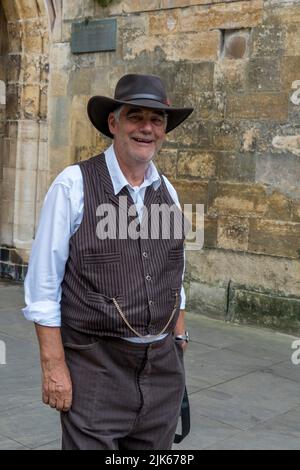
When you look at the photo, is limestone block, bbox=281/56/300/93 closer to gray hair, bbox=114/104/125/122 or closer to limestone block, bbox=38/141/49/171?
limestone block, bbox=38/141/49/171

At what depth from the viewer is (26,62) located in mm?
8297

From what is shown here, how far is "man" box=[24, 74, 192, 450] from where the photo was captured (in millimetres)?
2344

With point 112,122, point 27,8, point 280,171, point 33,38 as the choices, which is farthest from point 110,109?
point 27,8

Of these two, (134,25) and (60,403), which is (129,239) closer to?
(60,403)

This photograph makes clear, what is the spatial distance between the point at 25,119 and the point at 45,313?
6385mm

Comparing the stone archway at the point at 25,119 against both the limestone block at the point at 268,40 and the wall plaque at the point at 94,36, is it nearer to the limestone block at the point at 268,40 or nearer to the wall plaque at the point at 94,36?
the wall plaque at the point at 94,36

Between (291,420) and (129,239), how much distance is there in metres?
2.31

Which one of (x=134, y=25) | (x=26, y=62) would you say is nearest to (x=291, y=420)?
(x=134, y=25)

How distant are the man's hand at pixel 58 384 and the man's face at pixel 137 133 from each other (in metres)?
0.80

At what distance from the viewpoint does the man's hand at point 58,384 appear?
2346mm

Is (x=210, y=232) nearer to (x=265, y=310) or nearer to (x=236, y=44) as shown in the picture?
(x=265, y=310)

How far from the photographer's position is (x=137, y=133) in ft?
8.14

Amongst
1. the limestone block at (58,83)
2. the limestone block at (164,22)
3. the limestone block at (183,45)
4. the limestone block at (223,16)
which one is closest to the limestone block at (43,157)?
the limestone block at (58,83)

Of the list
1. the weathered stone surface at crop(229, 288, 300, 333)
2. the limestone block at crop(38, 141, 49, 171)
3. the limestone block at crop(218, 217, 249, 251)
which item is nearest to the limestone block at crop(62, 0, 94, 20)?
the limestone block at crop(38, 141, 49, 171)
